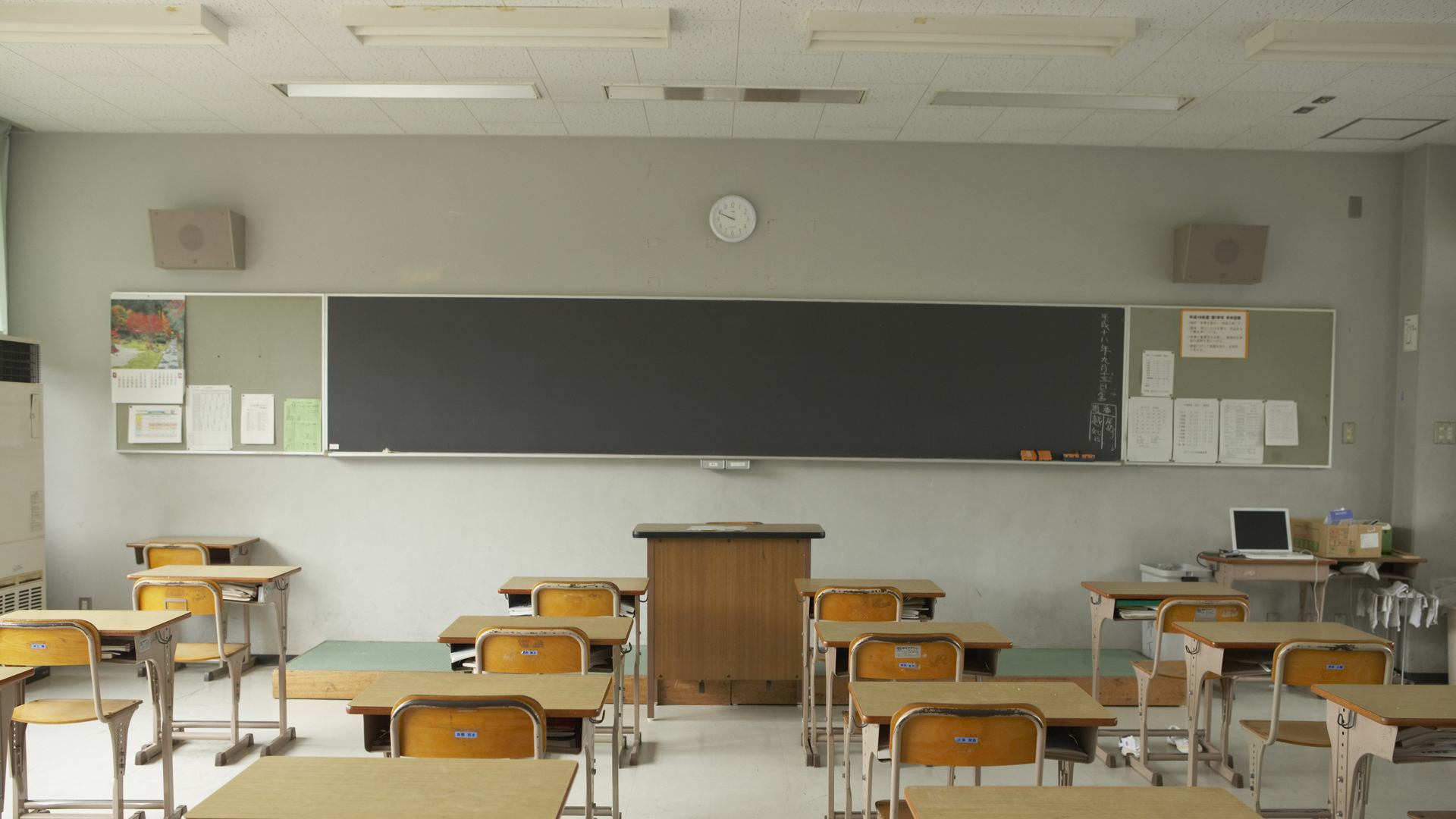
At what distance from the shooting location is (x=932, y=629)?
3.00m

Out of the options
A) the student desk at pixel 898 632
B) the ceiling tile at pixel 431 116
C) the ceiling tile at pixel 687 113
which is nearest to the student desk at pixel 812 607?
the student desk at pixel 898 632

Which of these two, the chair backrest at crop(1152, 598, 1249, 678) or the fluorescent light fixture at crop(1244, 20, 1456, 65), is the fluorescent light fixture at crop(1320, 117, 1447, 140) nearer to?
the fluorescent light fixture at crop(1244, 20, 1456, 65)

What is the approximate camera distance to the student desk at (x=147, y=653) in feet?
9.60

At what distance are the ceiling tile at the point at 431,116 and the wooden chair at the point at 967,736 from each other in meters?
4.03

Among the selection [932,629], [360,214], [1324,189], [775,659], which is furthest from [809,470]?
[1324,189]

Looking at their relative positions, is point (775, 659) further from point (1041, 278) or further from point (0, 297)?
point (0, 297)

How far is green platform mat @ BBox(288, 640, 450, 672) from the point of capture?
4.49 metres

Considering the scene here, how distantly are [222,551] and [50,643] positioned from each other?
7.28ft

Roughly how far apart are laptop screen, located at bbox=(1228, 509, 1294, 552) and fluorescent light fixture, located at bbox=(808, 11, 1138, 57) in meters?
2.84

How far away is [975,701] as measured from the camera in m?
2.21

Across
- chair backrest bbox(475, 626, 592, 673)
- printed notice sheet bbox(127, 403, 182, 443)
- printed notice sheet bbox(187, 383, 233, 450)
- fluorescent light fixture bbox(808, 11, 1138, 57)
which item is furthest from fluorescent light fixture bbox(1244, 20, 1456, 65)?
printed notice sheet bbox(127, 403, 182, 443)

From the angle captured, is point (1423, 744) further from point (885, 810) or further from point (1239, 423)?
point (1239, 423)

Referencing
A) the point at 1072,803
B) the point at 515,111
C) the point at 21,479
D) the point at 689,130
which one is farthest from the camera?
the point at 689,130

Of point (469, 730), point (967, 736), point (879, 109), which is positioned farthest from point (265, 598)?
point (879, 109)
